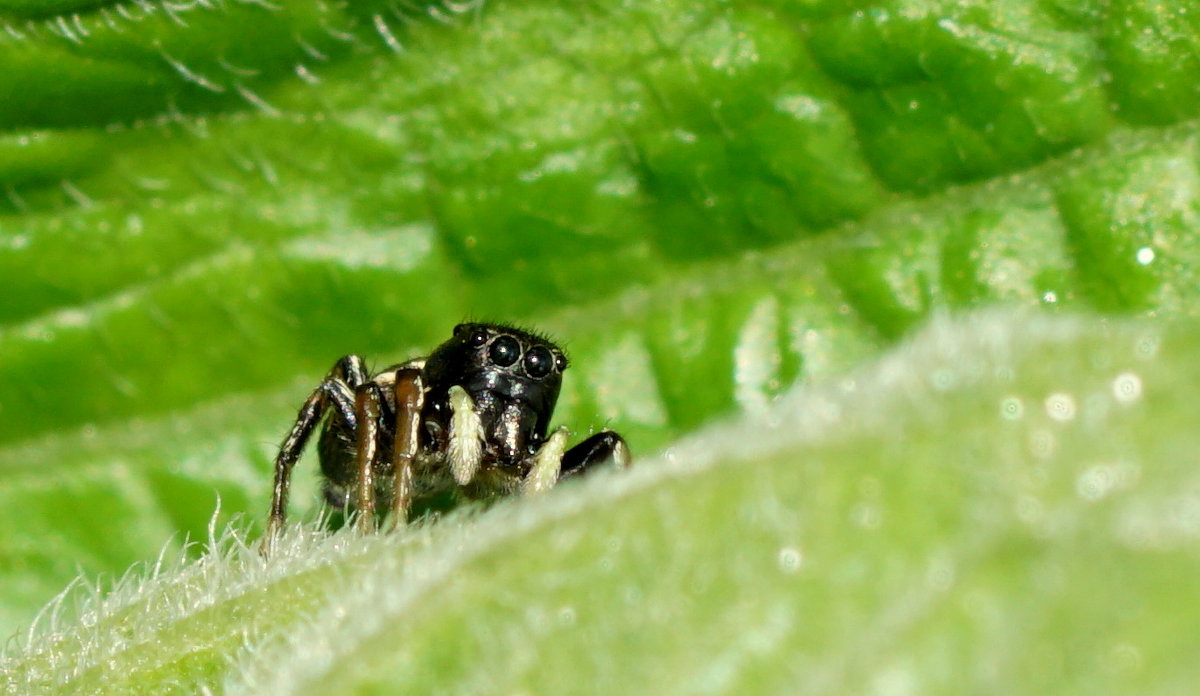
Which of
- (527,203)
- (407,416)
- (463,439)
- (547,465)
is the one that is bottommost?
(547,465)

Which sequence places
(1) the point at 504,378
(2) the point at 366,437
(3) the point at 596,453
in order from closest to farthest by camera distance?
(3) the point at 596,453, (2) the point at 366,437, (1) the point at 504,378

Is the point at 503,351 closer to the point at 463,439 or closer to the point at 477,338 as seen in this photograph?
the point at 477,338

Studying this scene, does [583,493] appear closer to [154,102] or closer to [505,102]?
[505,102]

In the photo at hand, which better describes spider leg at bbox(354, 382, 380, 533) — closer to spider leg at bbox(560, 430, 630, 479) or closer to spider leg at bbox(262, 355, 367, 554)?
spider leg at bbox(262, 355, 367, 554)

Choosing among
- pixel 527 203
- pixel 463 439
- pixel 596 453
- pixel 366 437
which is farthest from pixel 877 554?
pixel 463 439

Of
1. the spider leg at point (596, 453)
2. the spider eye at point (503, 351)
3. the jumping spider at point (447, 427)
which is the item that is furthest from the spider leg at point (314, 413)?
A: the spider leg at point (596, 453)

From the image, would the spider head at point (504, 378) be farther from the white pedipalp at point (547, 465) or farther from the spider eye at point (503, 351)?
the white pedipalp at point (547, 465)
